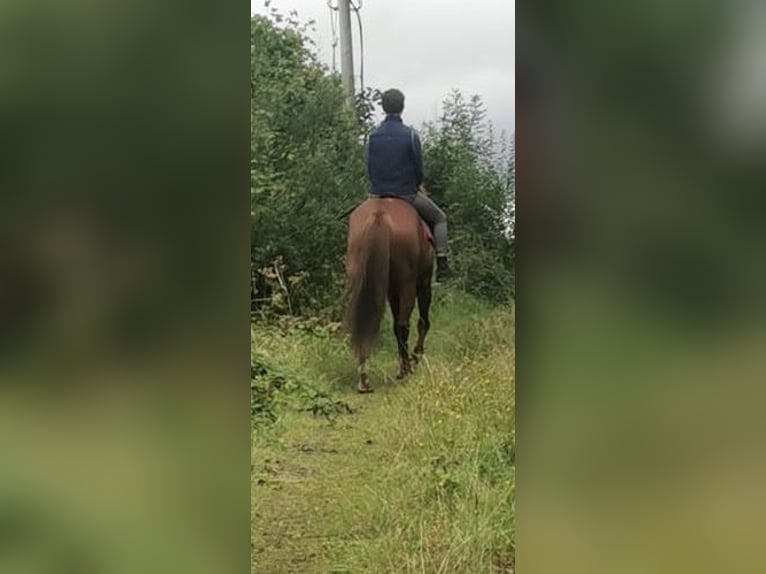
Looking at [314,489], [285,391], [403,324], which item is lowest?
[314,489]

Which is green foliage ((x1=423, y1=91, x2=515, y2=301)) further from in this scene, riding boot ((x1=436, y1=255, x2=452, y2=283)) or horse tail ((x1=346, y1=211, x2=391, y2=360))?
horse tail ((x1=346, y1=211, x2=391, y2=360))

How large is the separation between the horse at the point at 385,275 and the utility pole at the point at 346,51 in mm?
310

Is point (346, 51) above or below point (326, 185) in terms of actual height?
above

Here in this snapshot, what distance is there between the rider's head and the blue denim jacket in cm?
2

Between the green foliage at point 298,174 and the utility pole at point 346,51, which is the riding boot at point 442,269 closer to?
the green foliage at point 298,174

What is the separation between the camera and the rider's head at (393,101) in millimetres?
2367

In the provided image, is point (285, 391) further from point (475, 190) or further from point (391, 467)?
point (475, 190)

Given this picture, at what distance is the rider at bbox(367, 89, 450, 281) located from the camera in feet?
7.83

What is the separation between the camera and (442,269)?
7.94 ft
